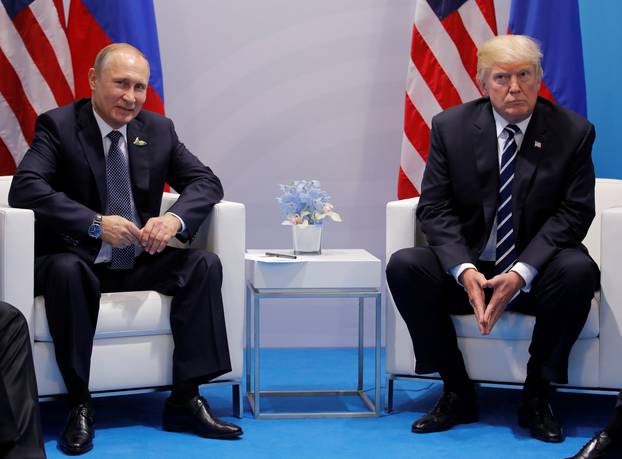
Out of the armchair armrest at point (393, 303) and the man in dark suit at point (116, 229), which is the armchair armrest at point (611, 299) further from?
the man in dark suit at point (116, 229)

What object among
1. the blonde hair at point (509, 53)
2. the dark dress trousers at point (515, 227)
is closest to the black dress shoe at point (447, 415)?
the dark dress trousers at point (515, 227)

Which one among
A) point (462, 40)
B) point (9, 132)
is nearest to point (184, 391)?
point (9, 132)

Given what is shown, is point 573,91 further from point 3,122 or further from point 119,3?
point 3,122

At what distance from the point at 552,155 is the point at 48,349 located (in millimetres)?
1778

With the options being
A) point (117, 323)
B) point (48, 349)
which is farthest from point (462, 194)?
point (48, 349)

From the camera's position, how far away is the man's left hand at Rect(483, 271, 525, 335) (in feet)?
10.1

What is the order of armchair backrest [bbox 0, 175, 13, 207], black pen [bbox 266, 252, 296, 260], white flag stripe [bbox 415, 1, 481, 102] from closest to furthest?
black pen [bbox 266, 252, 296, 260], armchair backrest [bbox 0, 175, 13, 207], white flag stripe [bbox 415, 1, 481, 102]

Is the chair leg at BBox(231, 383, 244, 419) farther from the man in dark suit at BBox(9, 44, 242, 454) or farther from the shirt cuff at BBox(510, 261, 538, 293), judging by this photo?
the shirt cuff at BBox(510, 261, 538, 293)

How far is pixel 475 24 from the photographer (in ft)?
13.9

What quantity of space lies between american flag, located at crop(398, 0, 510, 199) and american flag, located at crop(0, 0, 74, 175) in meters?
1.49

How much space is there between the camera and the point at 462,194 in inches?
132

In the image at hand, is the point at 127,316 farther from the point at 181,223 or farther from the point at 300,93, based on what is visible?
the point at 300,93

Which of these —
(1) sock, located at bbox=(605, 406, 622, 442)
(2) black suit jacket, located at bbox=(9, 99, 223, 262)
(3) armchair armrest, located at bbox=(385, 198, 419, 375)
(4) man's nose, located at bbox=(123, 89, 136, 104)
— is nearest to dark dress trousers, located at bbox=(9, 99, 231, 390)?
(2) black suit jacket, located at bbox=(9, 99, 223, 262)

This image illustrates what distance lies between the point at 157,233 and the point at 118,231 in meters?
0.13
